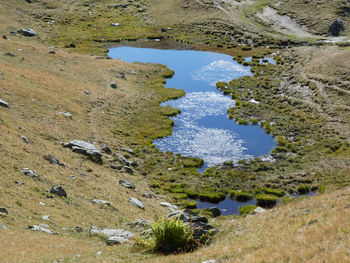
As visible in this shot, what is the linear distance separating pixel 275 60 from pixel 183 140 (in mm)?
50446

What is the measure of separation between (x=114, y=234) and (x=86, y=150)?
18301 millimetres

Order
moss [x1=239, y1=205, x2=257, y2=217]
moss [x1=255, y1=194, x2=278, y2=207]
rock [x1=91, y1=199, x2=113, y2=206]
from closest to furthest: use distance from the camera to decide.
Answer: rock [x1=91, y1=199, x2=113, y2=206] → moss [x1=239, y1=205, x2=257, y2=217] → moss [x1=255, y1=194, x2=278, y2=207]

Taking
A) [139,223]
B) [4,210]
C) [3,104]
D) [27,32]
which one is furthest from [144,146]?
[27,32]

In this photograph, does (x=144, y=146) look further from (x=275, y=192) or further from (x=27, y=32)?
(x=27, y=32)

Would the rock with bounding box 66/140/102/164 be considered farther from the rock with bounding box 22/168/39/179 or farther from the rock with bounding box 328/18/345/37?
the rock with bounding box 328/18/345/37

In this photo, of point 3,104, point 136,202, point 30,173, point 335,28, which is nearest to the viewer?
point 30,173

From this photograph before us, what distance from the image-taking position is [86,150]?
41500 millimetres

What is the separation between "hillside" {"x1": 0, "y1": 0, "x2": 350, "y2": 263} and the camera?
730 inches

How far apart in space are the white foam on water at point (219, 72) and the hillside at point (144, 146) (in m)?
4.55

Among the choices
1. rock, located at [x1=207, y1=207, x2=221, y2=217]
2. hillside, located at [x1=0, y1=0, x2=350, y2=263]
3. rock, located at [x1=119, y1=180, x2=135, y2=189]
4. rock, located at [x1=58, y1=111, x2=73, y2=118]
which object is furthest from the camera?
rock, located at [x1=58, y1=111, x2=73, y2=118]

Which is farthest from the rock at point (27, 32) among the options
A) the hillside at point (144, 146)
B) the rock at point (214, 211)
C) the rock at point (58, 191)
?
the rock at point (214, 211)

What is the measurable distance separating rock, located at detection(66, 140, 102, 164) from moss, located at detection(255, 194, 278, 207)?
17356mm

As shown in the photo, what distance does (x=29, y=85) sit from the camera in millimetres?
55969

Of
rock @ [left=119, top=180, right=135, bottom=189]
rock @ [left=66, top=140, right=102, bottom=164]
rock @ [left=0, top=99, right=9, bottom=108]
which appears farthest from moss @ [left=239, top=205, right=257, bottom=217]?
rock @ [left=0, top=99, right=9, bottom=108]
